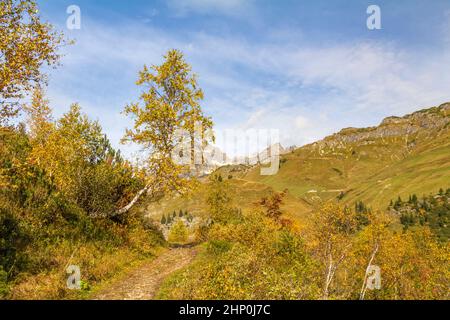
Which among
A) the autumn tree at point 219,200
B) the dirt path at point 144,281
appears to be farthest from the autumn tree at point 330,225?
the autumn tree at point 219,200

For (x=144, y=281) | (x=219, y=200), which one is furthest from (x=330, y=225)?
(x=144, y=281)

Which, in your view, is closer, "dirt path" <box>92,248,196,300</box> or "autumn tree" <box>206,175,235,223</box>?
"dirt path" <box>92,248,196,300</box>

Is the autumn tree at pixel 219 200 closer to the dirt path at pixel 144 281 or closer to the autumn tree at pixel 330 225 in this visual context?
the autumn tree at pixel 330 225

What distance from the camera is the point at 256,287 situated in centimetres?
1382

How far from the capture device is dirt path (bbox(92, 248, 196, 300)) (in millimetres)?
15779

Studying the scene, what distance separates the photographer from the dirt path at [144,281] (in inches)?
621

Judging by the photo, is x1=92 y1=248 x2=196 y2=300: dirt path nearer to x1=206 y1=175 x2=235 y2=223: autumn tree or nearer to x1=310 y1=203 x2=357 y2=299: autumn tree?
x1=310 y1=203 x2=357 y2=299: autumn tree

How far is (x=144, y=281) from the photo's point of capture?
743 inches

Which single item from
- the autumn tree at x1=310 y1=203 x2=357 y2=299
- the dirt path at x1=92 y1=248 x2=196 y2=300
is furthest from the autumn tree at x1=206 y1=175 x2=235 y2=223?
the dirt path at x1=92 y1=248 x2=196 y2=300

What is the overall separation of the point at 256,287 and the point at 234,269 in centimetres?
125

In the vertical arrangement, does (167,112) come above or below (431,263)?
above

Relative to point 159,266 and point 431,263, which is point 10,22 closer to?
point 159,266
